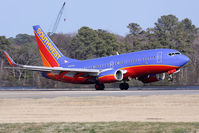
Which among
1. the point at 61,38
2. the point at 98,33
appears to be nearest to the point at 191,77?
the point at 98,33

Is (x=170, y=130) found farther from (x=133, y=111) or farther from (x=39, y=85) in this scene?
Result: (x=39, y=85)

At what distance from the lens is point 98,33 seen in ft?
392

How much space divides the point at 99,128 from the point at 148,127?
6.17 ft

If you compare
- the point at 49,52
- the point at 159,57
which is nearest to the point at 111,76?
the point at 159,57

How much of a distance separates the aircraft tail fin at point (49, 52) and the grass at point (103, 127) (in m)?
36.2

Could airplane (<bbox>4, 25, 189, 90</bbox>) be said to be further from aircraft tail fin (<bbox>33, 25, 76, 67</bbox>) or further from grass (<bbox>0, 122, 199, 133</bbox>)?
grass (<bbox>0, 122, 199, 133</bbox>)

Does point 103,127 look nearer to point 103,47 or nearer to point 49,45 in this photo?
point 49,45

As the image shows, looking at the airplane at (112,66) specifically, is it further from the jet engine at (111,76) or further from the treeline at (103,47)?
the treeline at (103,47)

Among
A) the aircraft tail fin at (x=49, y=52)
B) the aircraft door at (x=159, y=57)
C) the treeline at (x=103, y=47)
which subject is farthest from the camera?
the treeline at (x=103, y=47)

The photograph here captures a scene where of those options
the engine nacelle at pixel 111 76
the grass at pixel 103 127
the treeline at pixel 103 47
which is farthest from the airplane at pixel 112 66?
the grass at pixel 103 127

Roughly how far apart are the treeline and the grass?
4335 centimetres

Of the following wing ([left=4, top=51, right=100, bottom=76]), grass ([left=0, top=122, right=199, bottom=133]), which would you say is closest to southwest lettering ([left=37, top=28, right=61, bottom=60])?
wing ([left=4, top=51, right=100, bottom=76])

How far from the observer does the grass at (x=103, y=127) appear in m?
16.4

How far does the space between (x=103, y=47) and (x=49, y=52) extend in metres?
46.8
